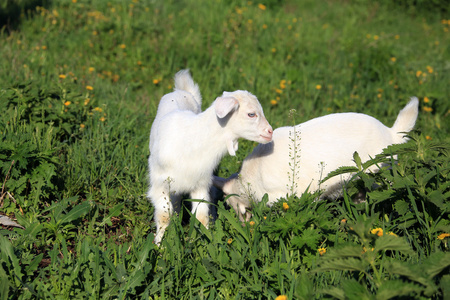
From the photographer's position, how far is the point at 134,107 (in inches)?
220

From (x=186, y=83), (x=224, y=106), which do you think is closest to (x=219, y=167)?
(x=186, y=83)

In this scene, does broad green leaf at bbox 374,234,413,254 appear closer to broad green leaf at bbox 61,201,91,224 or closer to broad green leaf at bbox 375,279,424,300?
broad green leaf at bbox 375,279,424,300

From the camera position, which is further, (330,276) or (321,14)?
(321,14)

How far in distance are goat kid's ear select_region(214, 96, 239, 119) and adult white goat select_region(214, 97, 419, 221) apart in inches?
25.8

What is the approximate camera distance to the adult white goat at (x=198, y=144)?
3.29m

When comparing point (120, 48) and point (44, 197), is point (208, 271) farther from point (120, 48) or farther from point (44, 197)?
point (120, 48)

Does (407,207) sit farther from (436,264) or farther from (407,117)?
(407,117)

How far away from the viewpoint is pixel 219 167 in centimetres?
461

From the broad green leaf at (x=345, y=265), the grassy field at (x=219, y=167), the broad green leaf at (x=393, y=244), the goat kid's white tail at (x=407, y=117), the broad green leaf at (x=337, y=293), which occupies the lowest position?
the grassy field at (x=219, y=167)

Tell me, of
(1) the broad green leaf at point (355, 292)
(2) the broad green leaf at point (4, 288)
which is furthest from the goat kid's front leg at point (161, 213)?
(1) the broad green leaf at point (355, 292)

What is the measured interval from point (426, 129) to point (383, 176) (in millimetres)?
3180

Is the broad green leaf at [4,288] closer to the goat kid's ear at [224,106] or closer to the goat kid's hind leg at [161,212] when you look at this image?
the goat kid's hind leg at [161,212]

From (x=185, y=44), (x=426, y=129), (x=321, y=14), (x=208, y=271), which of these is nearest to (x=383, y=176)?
(x=208, y=271)

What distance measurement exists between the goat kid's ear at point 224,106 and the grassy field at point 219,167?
412mm
